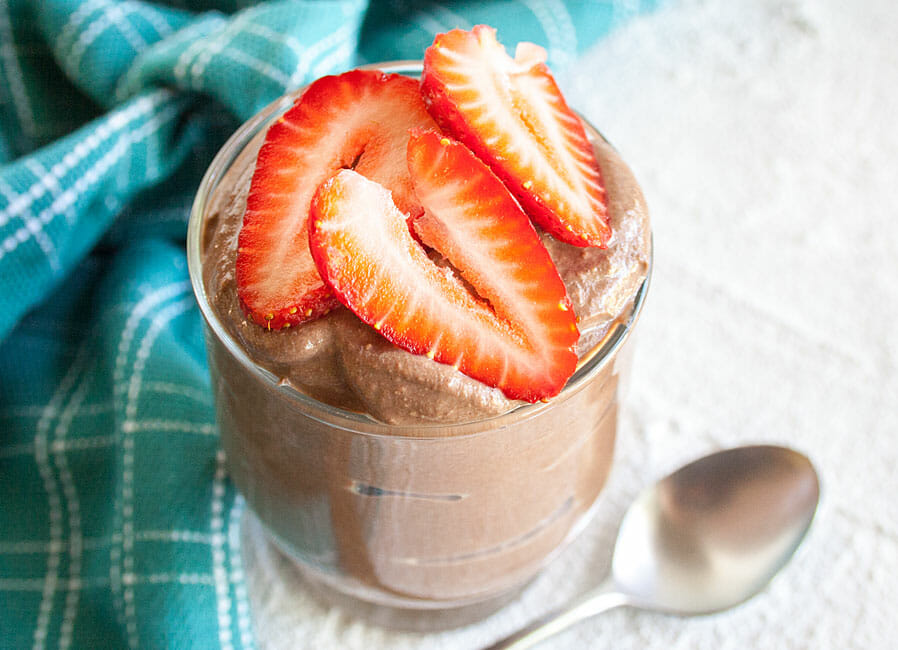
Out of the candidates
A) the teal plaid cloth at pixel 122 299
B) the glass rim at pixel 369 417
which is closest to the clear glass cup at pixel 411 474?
the glass rim at pixel 369 417

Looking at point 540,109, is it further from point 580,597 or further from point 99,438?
point 99,438

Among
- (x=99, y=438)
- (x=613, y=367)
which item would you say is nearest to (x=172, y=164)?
(x=99, y=438)

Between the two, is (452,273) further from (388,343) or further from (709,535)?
(709,535)

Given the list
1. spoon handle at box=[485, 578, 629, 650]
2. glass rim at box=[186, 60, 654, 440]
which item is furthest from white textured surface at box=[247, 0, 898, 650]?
glass rim at box=[186, 60, 654, 440]

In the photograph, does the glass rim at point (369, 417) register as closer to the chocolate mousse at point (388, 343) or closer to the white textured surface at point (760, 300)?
the chocolate mousse at point (388, 343)

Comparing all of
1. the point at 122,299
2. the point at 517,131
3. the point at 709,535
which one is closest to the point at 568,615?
the point at 709,535

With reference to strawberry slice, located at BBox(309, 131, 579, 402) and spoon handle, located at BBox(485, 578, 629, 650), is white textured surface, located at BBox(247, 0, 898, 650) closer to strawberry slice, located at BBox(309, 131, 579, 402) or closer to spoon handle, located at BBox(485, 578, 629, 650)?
spoon handle, located at BBox(485, 578, 629, 650)
